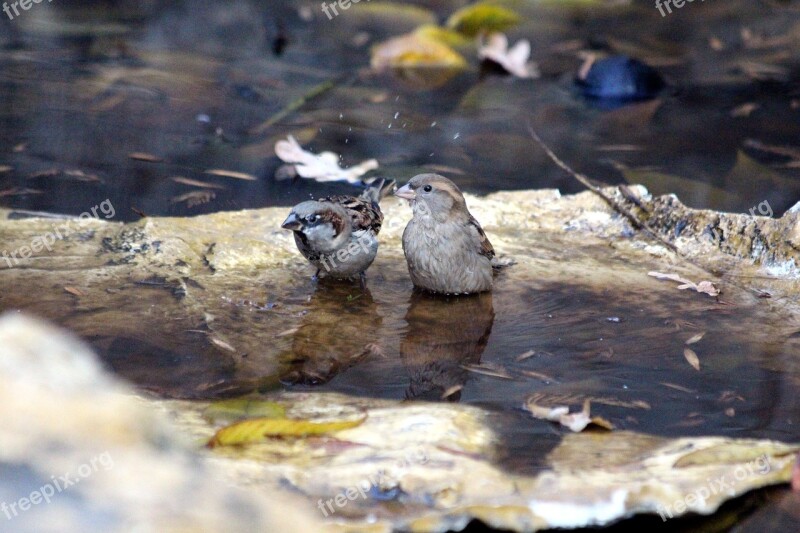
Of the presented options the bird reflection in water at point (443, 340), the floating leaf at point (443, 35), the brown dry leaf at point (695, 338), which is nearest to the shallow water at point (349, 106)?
the floating leaf at point (443, 35)

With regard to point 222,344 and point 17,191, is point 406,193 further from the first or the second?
point 17,191

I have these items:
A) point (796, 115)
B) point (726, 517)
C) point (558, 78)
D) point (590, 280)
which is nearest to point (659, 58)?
point (558, 78)

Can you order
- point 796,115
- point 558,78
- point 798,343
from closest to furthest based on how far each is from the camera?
point 798,343, point 796,115, point 558,78

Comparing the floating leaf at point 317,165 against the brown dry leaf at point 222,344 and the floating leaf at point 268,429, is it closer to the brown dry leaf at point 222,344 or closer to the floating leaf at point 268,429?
the brown dry leaf at point 222,344

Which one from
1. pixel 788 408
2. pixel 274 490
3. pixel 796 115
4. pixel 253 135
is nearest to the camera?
pixel 274 490

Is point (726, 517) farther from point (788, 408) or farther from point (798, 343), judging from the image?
point (798, 343)

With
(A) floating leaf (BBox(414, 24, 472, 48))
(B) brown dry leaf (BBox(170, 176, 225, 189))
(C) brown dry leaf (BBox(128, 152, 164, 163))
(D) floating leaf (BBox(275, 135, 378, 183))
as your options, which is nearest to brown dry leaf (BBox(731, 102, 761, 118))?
(A) floating leaf (BBox(414, 24, 472, 48))

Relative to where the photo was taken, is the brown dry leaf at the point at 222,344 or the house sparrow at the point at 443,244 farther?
the house sparrow at the point at 443,244
